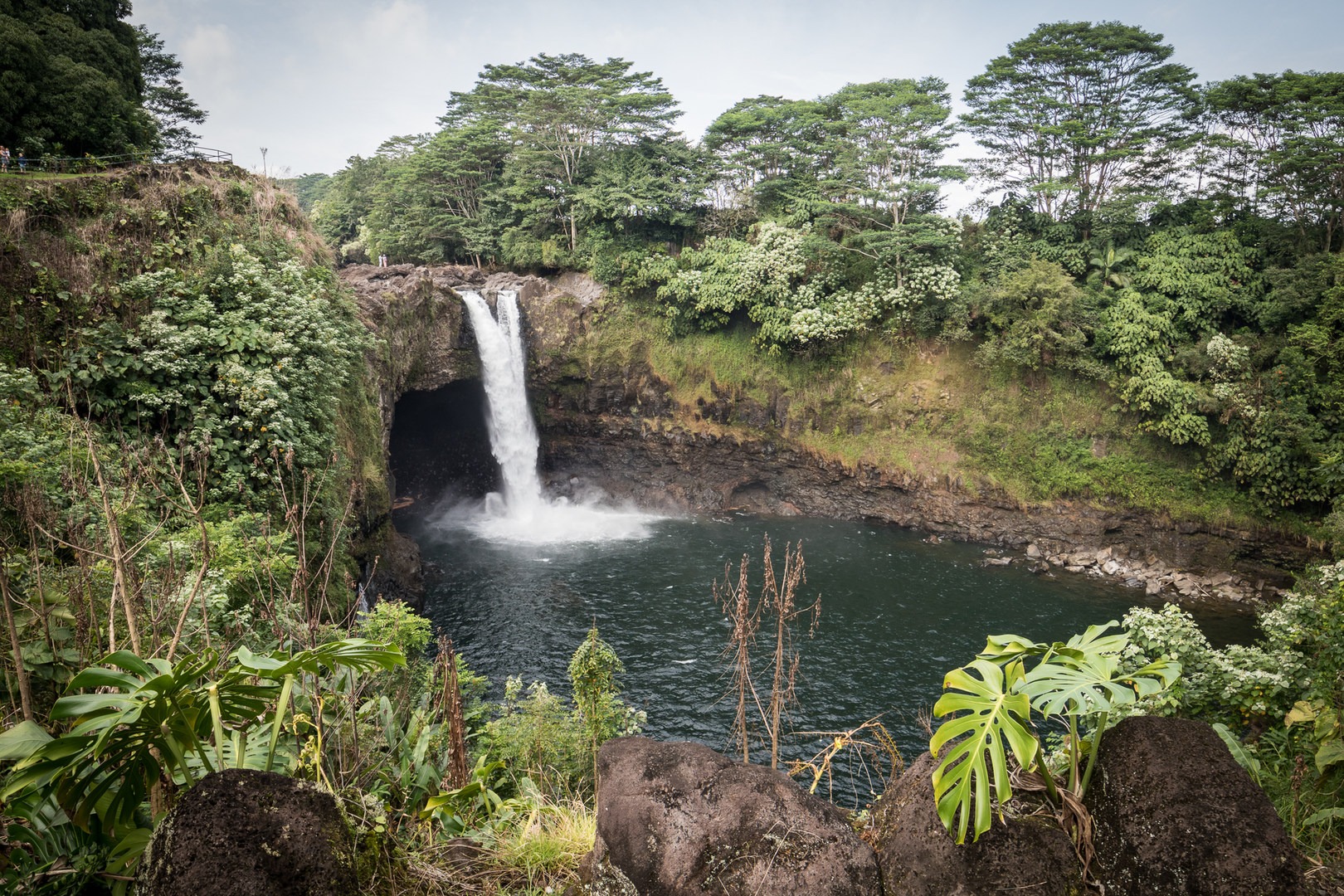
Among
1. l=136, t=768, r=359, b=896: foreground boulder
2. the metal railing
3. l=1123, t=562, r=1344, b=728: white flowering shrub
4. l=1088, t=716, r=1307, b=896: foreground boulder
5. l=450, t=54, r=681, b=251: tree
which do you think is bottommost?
l=1123, t=562, r=1344, b=728: white flowering shrub

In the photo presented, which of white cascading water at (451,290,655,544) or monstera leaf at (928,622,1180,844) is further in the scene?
white cascading water at (451,290,655,544)

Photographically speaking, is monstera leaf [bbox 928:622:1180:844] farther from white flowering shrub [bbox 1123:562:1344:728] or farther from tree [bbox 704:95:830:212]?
tree [bbox 704:95:830:212]

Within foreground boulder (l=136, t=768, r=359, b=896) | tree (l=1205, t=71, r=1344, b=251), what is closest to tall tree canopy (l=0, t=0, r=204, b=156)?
foreground boulder (l=136, t=768, r=359, b=896)

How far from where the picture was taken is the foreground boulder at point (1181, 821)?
217cm

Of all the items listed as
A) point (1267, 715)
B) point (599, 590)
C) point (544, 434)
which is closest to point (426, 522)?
point (544, 434)

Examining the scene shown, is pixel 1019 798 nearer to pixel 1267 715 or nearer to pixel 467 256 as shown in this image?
pixel 1267 715

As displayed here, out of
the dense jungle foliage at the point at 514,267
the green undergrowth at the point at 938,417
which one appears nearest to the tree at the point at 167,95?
the dense jungle foliage at the point at 514,267

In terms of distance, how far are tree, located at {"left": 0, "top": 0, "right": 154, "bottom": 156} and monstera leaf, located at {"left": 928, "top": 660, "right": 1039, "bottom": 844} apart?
1846 cm

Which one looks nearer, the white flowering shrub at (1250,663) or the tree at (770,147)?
the white flowering shrub at (1250,663)

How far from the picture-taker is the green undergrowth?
1923cm

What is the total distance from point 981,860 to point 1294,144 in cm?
2291

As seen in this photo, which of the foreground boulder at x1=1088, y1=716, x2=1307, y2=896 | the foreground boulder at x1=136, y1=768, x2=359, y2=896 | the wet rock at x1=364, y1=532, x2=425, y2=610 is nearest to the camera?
the foreground boulder at x1=136, y1=768, x2=359, y2=896

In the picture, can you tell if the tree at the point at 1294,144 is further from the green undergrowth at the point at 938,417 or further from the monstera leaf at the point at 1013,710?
the monstera leaf at the point at 1013,710

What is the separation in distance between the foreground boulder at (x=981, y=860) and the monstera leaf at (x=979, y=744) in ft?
0.36
